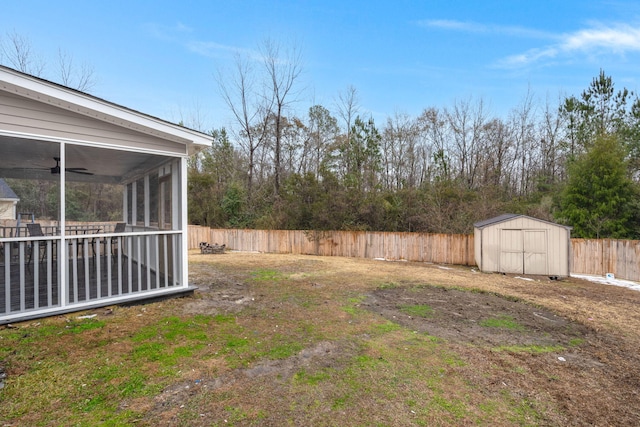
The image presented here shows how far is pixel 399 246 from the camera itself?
1226cm

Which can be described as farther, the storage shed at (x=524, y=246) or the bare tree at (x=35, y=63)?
the bare tree at (x=35, y=63)

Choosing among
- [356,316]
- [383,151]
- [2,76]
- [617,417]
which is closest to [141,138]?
[2,76]

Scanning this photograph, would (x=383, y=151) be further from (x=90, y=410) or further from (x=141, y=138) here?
(x=90, y=410)

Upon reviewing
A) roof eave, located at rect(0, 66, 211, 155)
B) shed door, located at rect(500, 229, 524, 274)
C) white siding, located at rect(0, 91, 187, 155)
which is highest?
roof eave, located at rect(0, 66, 211, 155)

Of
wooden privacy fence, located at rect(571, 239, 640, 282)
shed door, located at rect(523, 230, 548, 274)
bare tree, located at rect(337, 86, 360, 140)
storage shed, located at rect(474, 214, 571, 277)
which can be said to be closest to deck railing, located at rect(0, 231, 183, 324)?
storage shed, located at rect(474, 214, 571, 277)

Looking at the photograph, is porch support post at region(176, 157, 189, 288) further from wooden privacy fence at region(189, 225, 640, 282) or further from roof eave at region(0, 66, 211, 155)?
wooden privacy fence at region(189, 225, 640, 282)

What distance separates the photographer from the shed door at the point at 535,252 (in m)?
8.80

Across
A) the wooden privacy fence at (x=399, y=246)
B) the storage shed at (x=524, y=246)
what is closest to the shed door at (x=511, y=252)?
the storage shed at (x=524, y=246)

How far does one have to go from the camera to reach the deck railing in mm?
3939

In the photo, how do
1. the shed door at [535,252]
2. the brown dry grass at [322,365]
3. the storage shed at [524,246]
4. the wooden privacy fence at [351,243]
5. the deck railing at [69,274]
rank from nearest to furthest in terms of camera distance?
the brown dry grass at [322,365]
the deck railing at [69,274]
the storage shed at [524,246]
the shed door at [535,252]
the wooden privacy fence at [351,243]

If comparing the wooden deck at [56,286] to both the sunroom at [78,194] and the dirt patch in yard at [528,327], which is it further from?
the dirt patch in yard at [528,327]

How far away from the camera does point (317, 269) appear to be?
910 cm

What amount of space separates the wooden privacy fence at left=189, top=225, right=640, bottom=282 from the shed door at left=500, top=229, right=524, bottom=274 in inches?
73.5

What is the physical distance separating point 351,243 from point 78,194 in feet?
31.0
